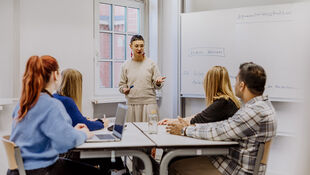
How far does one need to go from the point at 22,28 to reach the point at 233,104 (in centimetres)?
237

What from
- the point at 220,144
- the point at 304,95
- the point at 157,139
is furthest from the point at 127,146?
the point at 304,95

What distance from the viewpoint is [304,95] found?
393 mm

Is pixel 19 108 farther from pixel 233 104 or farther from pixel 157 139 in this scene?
pixel 233 104

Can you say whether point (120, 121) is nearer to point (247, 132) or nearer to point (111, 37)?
point (247, 132)

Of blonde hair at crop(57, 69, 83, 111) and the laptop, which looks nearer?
the laptop

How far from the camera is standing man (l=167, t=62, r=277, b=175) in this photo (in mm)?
1774

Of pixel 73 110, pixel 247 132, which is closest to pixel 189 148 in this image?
pixel 247 132

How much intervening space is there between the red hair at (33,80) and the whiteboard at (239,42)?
2310 mm

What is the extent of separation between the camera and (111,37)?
4.17 metres

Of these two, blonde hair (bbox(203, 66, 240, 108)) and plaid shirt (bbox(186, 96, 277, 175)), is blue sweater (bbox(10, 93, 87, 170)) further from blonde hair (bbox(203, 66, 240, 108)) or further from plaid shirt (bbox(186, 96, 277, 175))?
blonde hair (bbox(203, 66, 240, 108))

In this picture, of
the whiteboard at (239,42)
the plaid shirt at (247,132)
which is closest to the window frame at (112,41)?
the whiteboard at (239,42)

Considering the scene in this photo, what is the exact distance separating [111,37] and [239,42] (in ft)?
5.73

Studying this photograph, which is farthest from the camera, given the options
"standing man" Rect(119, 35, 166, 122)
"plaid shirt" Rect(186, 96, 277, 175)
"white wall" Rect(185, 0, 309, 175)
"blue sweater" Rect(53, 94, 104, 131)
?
"standing man" Rect(119, 35, 166, 122)

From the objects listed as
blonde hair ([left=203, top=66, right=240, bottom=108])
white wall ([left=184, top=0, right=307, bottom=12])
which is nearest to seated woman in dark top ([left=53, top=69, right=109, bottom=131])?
blonde hair ([left=203, top=66, right=240, bottom=108])
